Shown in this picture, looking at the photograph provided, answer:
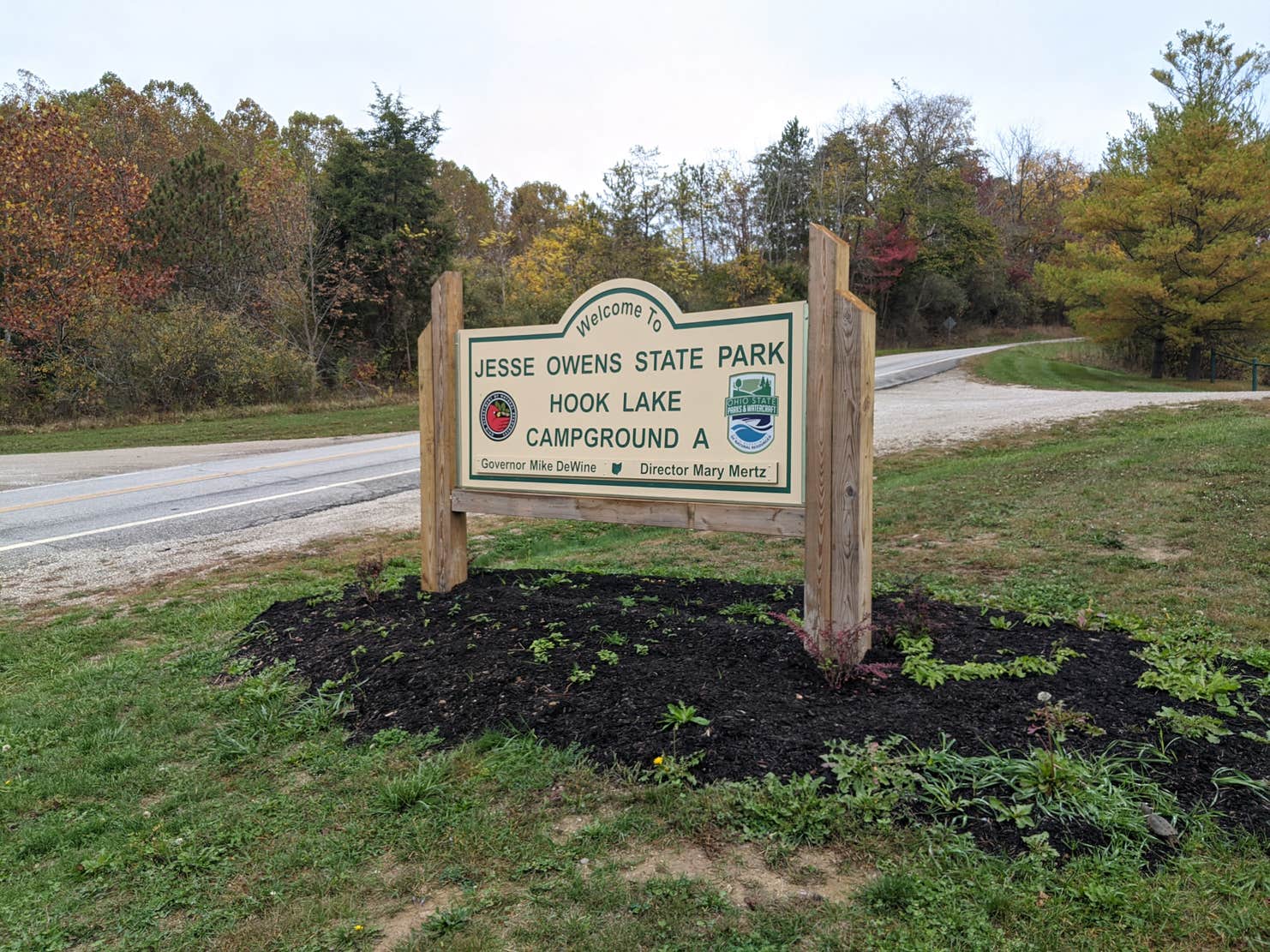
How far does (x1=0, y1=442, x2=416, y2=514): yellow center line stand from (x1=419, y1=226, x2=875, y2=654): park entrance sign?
7693 millimetres

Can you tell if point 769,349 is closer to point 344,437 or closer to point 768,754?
point 768,754

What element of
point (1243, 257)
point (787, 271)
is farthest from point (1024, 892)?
point (787, 271)

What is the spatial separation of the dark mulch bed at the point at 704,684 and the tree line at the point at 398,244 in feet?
65.5

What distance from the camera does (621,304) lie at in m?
4.21

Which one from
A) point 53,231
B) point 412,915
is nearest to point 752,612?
point 412,915

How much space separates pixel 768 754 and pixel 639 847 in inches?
23.1

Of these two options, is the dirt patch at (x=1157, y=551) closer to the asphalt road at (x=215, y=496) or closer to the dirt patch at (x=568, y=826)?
the dirt patch at (x=568, y=826)

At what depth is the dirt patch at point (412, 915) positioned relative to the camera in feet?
7.04

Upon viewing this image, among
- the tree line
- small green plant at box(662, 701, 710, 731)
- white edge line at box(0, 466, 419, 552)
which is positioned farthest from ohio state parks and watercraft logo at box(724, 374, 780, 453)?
the tree line

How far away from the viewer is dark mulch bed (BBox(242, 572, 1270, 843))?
2.85 m

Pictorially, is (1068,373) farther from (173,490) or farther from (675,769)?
(675,769)

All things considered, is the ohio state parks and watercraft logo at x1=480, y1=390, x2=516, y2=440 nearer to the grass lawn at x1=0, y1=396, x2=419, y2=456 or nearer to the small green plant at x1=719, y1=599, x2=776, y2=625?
the small green plant at x1=719, y1=599, x2=776, y2=625

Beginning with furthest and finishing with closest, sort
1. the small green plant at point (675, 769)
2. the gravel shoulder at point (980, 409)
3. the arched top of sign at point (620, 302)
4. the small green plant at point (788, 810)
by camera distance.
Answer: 1. the gravel shoulder at point (980, 409)
2. the arched top of sign at point (620, 302)
3. the small green plant at point (675, 769)
4. the small green plant at point (788, 810)

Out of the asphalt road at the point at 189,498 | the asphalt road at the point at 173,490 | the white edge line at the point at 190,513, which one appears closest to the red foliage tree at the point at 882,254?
the asphalt road at the point at 173,490
